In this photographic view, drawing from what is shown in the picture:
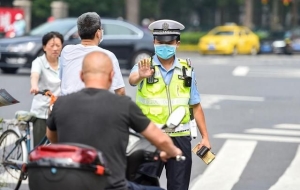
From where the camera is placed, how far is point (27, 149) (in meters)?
8.88

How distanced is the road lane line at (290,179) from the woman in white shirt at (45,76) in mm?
2545

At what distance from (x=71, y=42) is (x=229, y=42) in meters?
17.6

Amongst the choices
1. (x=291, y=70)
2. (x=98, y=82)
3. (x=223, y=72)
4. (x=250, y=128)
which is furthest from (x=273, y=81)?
(x=98, y=82)

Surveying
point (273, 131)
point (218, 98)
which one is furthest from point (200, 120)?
point (218, 98)

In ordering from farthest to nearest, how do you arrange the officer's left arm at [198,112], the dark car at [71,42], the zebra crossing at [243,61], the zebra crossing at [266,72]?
the zebra crossing at [243,61] < the zebra crossing at [266,72] < the dark car at [71,42] < the officer's left arm at [198,112]

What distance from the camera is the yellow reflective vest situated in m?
6.47

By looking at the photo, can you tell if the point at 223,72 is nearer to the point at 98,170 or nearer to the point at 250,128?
the point at 250,128

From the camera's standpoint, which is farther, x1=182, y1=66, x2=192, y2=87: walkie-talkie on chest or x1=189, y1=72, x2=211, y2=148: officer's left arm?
x1=189, y1=72, x2=211, y2=148: officer's left arm

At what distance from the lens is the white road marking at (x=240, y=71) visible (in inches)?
1044

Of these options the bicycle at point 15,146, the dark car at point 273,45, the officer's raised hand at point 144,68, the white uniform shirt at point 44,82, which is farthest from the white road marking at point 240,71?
the officer's raised hand at point 144,68

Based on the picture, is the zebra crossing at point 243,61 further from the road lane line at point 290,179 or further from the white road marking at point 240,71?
A: the road lane line at point 290,179

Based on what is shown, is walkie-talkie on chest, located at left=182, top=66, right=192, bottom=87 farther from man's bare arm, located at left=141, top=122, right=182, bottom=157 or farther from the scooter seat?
the scooter seat

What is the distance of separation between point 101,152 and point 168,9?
70173mm

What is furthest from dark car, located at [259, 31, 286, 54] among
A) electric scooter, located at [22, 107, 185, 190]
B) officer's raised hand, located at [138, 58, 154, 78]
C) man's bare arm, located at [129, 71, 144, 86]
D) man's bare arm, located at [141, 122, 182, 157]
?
electric scooter, located at [22, 107, 185, 190]
